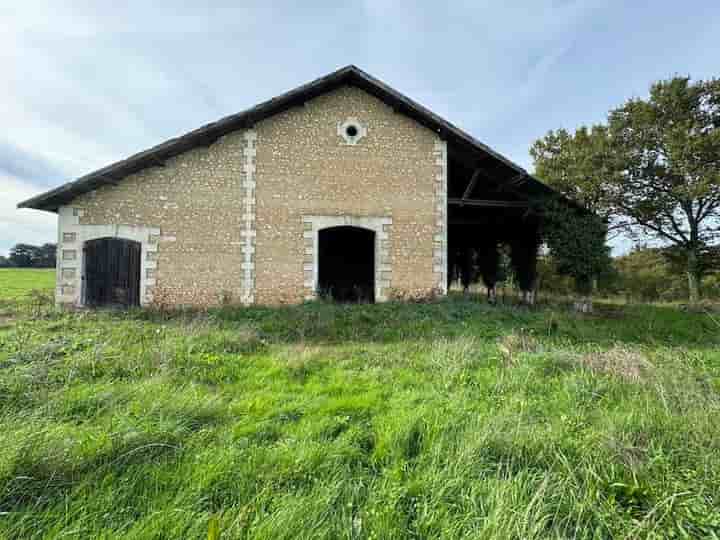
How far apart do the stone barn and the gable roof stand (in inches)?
1.3

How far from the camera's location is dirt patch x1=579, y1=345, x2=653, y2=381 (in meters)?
3.20

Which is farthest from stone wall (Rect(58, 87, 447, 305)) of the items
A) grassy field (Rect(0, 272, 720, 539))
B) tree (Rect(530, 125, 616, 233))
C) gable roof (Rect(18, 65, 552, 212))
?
Result: tree (Rect(530, 125, 616, 233))

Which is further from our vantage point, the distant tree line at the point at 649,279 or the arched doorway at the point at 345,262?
the distant tree line at the point at 649,279

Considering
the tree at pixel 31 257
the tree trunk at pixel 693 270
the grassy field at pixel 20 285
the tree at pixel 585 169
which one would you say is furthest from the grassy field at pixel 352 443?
the tree at pixel 31 257

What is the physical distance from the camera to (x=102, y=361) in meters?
3.43

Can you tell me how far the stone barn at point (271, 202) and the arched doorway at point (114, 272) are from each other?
0.08 feet

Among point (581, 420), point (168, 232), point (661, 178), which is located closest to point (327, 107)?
point (168, 232)

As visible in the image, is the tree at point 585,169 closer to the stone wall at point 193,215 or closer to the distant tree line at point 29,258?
the stone wall at point 193,215

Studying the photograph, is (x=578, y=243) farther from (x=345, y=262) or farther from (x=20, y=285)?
(x=20, y=285)

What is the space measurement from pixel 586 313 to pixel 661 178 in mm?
9219

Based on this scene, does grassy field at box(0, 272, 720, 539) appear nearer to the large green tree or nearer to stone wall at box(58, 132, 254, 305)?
stone wall at box(58, 132, 254, 305)

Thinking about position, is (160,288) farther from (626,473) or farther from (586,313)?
(586,313)

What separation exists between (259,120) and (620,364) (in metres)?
8.66

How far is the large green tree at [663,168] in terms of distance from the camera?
12258mm
